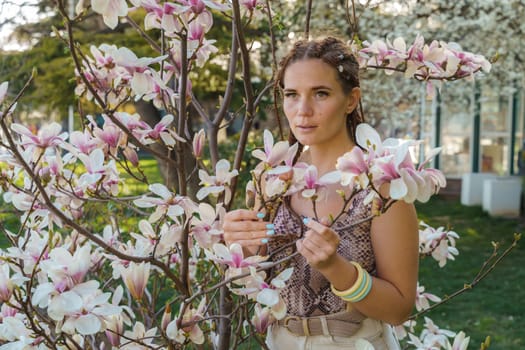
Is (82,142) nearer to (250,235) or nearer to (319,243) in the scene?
(250,235)

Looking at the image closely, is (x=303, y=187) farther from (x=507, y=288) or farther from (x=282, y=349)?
(x=507, y=288)

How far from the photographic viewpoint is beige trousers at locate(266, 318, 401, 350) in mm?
1507

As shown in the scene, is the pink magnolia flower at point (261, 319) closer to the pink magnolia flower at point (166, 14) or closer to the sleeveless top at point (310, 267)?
the sleeveless top at point (310, 267)

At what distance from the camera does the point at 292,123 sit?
152 cm

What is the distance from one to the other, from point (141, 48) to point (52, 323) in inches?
191

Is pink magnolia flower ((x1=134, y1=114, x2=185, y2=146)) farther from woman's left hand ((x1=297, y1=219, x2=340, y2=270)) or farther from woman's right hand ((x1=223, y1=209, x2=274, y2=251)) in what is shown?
woman's left hand ((x1=297, y1=219, x2=340, y2=270))

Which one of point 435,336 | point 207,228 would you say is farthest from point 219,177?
point 435,336

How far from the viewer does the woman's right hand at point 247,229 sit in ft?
4.32

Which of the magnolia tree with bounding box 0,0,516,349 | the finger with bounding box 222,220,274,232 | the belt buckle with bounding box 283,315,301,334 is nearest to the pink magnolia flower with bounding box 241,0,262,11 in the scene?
the magnolia tree with bounding box 0,0,516,349

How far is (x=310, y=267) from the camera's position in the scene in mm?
1548

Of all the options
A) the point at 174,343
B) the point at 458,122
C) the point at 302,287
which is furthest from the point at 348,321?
the point at 458,122

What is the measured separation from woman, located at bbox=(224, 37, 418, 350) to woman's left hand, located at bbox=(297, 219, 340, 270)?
16 cm

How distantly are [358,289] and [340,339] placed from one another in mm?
211

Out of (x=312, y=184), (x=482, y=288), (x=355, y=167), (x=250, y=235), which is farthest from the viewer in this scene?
(x=482, y=288)
